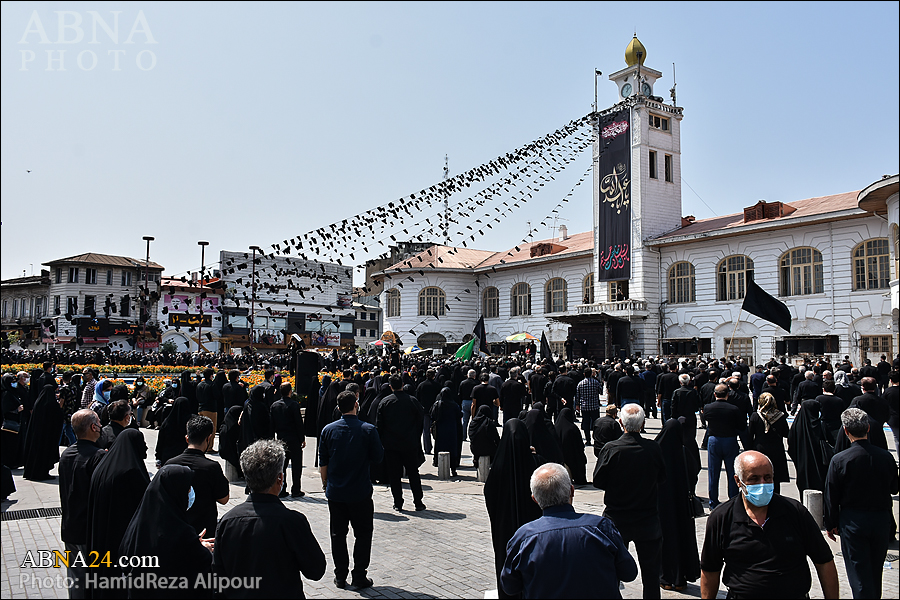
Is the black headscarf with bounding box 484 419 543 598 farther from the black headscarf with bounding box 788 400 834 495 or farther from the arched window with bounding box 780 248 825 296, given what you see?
the arched window with bounding box 780 248 825 296

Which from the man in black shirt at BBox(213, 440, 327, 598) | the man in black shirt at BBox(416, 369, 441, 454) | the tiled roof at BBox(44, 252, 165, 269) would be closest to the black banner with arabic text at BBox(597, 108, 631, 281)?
the man in black shirt at BBox(416, 369, 441, 454)

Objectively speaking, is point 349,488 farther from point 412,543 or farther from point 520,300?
point 520,300

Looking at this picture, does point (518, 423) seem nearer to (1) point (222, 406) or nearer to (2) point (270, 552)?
(2) point (270, 552)

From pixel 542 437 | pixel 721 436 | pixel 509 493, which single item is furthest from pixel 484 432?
pixel 509 493

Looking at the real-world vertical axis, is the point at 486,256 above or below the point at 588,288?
above

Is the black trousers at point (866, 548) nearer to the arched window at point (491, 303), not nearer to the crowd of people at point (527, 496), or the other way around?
the crowd of people at point (527, 496)

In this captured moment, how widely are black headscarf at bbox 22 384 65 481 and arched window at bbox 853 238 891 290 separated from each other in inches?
1215

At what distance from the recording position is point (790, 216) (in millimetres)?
31781

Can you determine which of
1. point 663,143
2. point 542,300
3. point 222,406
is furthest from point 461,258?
point 222,406

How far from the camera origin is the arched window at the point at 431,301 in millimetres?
50250

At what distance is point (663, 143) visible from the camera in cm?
3806

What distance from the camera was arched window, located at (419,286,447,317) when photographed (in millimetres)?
50250

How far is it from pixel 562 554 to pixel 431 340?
46.9 metres

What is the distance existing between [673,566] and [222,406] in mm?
10168
